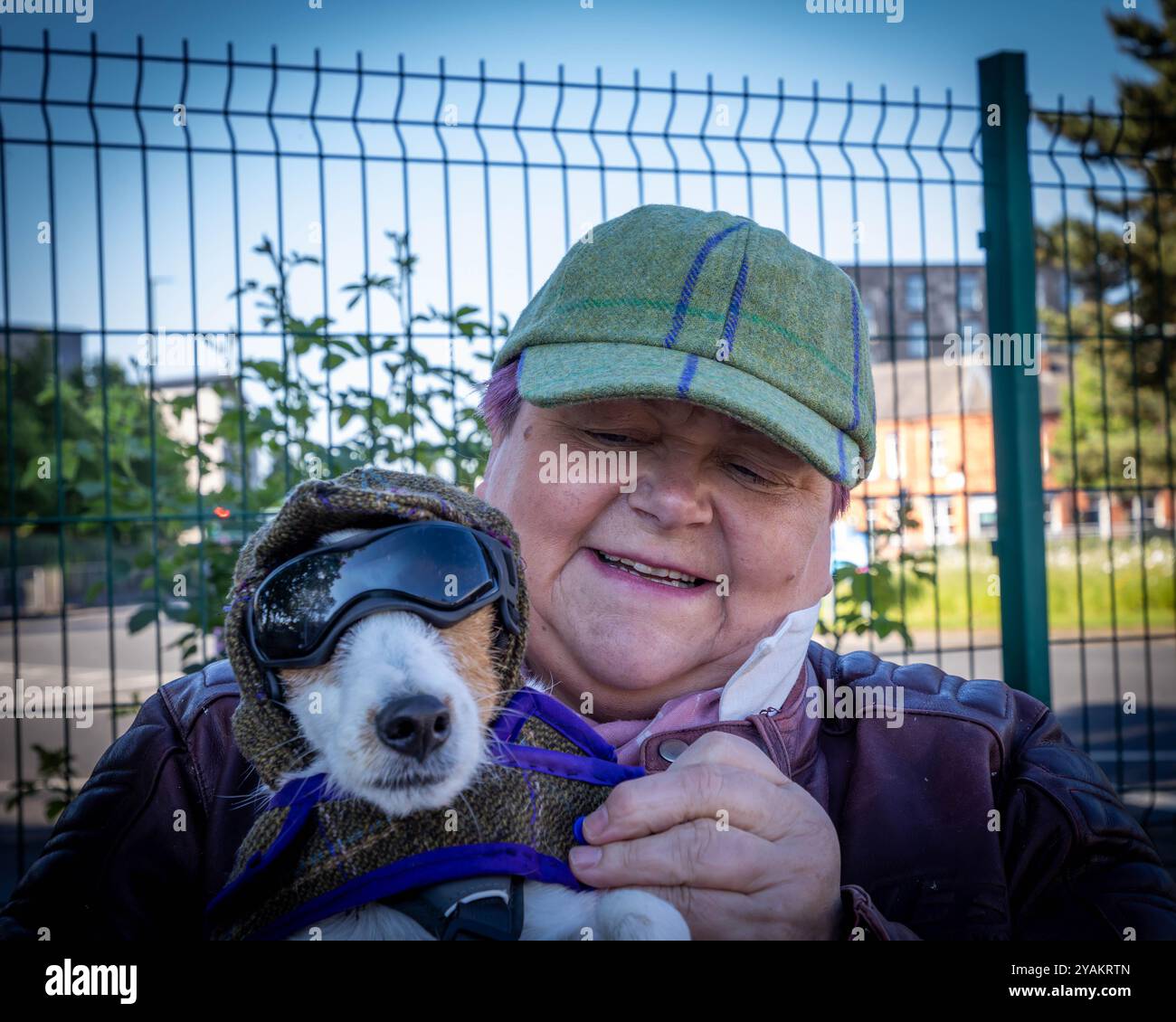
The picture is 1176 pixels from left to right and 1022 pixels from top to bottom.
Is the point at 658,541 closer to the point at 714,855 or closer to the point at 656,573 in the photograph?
the point at 656,573

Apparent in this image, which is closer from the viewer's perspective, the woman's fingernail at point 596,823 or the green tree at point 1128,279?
the woman's fingernail at point 596,823

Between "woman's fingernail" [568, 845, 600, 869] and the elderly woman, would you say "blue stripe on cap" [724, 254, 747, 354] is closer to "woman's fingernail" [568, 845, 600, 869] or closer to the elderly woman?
the elderly woman

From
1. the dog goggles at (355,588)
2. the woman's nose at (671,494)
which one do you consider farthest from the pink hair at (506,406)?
the dog goggles at (355,588)

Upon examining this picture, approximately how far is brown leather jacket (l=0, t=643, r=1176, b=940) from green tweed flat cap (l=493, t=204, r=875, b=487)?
1.52ft

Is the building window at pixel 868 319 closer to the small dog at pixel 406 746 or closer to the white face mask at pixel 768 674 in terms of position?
the white face mask at pixel 768 674

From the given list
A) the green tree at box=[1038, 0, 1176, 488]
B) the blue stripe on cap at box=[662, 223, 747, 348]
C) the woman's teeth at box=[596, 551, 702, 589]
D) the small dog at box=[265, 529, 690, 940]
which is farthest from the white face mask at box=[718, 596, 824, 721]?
the green tree at box=[1038, 0, 1176, 488]

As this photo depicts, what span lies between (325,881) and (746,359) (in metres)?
0.93

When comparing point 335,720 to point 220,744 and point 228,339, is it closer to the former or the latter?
point 220,744

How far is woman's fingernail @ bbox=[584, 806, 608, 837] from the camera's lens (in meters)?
1.25

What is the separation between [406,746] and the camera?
46.3 inches

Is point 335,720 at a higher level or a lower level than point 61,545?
lower

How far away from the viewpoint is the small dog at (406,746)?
3.84ft
